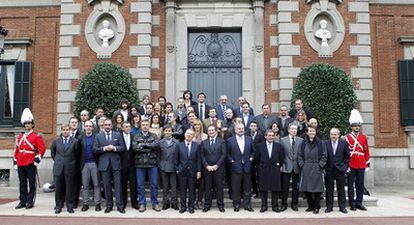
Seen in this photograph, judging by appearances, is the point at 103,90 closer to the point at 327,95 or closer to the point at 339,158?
the point at 327,95

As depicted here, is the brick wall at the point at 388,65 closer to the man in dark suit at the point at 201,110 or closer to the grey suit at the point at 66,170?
the man in dark suit at the point at 201,110

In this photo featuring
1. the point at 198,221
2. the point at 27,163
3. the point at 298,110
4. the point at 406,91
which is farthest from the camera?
the point at 406,91

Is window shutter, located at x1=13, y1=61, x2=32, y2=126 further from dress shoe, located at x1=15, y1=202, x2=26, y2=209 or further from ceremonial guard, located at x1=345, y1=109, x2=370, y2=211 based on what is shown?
ceremonial guard, located at x1=345, y1=109, x2=370, y2=211

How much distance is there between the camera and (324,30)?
13.5m

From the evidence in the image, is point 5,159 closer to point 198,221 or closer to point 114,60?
point 114,60

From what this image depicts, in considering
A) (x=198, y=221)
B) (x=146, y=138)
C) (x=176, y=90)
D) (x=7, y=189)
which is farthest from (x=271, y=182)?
(x=7, y=189)

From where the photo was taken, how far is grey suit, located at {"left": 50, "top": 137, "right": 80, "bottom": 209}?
367 inches

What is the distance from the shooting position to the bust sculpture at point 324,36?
13.4 m

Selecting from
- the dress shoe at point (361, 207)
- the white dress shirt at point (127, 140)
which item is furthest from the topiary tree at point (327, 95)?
the white dress shirt at point (127, 140)

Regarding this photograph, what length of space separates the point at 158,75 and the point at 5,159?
18.7ft

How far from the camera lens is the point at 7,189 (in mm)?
13664

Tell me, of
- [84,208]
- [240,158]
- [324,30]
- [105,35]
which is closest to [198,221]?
[240,158]

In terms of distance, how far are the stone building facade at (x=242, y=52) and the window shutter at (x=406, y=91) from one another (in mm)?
175

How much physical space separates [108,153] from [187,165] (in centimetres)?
167
